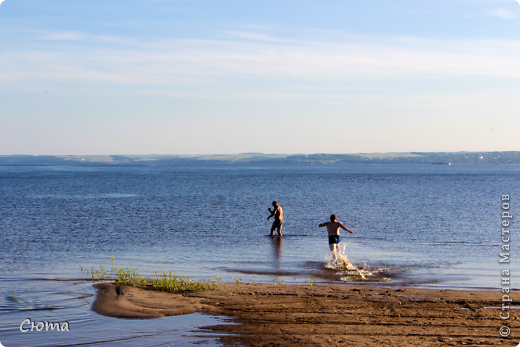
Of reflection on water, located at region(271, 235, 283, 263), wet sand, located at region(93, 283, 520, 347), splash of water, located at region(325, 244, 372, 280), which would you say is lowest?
reflection on water, located at region(271, 235, 283, 263)

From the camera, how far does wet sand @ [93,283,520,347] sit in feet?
31.1

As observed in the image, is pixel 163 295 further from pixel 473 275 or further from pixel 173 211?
pixel 173 211

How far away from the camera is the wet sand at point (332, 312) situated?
949 centimetres

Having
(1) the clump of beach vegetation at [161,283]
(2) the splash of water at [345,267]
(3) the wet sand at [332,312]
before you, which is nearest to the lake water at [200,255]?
(2) the splash of water at [345,267]

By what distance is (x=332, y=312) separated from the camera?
11.3 meters

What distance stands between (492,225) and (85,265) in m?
24.8

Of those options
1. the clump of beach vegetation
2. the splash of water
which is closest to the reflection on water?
the splash of water

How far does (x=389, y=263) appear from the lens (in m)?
18.7

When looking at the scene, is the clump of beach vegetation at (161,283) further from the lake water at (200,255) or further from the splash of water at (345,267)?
the splash of water at (345,267)

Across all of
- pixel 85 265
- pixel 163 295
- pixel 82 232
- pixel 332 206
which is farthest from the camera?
pixel 332 206

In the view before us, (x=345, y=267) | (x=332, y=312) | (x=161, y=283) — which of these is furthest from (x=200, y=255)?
(x=332, y=312)

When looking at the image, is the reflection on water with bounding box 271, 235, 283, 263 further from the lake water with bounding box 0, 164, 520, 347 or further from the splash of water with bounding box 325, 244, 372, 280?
the splash of water with bounding box 325, 244, 372, 280

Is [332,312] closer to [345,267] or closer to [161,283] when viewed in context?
[161,283]

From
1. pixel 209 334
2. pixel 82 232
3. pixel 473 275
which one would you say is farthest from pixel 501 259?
pixel 82 232
